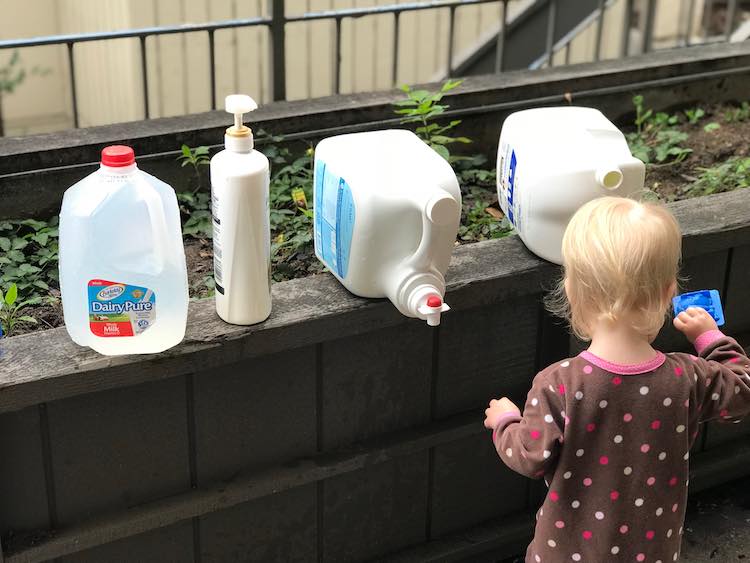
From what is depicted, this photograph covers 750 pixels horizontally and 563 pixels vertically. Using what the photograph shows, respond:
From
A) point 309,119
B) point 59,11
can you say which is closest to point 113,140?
point 309,119

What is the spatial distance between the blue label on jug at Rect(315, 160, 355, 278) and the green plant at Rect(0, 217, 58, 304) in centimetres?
64

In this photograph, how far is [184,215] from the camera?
9.14ft

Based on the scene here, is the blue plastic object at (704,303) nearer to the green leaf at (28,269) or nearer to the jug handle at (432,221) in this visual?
the jug handle at (432,221)

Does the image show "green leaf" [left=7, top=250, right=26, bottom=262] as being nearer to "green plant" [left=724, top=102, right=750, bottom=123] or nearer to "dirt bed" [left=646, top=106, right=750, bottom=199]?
"dirt bed" [left=646, top=106, right=750, bottom=199]

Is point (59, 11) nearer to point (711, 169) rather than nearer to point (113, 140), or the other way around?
point (113, 140)

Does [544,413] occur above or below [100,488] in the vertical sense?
above

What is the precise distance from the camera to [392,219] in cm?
194

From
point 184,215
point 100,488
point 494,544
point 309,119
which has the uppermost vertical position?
point 309,119

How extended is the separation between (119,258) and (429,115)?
1240 millimetres

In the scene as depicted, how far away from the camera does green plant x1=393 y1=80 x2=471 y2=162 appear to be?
276cm

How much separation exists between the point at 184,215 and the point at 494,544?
1157 mm

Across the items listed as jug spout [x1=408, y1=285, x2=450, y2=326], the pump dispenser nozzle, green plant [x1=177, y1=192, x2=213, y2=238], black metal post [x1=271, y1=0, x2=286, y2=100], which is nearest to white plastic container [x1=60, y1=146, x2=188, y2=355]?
the pump dispenser nozzle

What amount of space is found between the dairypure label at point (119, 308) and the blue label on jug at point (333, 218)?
0.39 meters

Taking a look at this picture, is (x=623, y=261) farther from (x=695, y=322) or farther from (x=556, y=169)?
(x=556, y=169)
